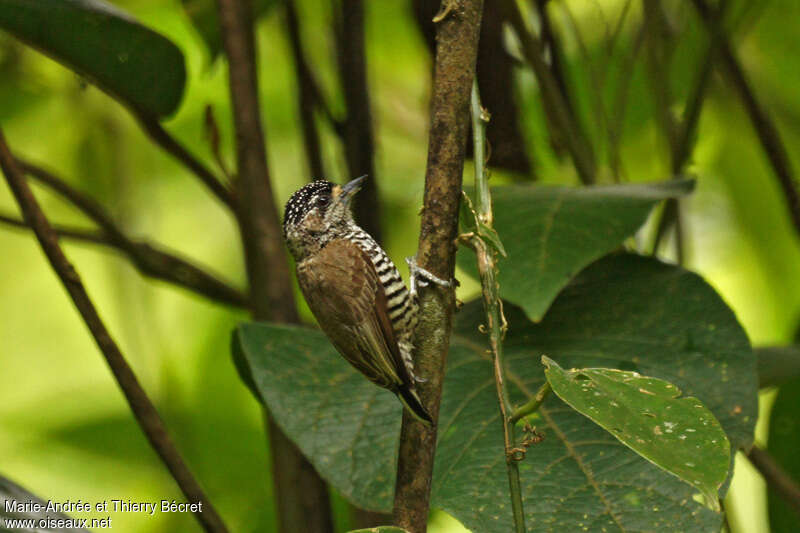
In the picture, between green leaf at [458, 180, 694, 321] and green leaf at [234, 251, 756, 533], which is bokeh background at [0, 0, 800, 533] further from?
green leaf at [458, 180, 694, 321]

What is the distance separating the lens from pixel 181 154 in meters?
2.01

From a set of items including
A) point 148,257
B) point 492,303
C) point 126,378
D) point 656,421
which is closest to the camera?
point 656,421

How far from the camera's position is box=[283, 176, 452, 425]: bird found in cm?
163

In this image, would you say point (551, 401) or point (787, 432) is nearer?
point (551, 401)

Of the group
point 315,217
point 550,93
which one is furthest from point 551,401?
point 315,217

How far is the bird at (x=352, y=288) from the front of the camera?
1.63m

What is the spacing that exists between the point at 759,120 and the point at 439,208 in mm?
1247

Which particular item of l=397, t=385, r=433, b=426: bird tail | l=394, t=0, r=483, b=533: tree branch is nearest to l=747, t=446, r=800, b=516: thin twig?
l=397, t=385, r=433, b=426: bird tail

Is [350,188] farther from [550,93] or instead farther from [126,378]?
[126,378]

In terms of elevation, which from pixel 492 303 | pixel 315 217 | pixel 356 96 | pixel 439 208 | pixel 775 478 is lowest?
pixel 775 478

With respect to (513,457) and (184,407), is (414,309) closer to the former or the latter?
(513,457)

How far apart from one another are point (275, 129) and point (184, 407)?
1094mm

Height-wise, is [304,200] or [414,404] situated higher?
[304,200]

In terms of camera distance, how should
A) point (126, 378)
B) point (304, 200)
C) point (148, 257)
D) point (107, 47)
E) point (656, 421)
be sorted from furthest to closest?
point (304, 200), point (148, 257), point (107, 47), point (126, 378), point (656, 421)
